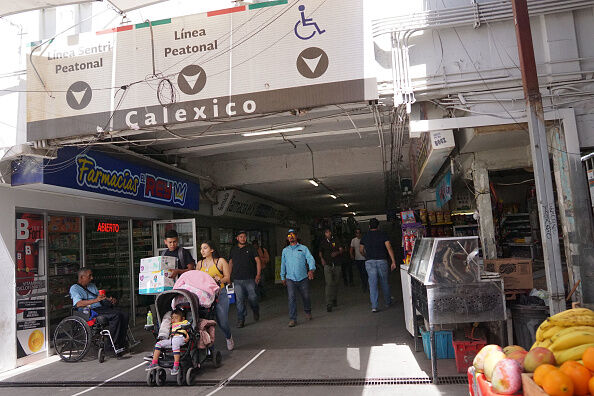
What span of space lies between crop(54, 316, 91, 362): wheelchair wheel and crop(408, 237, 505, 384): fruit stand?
15.8 ft

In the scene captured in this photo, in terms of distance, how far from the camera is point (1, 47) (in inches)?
274

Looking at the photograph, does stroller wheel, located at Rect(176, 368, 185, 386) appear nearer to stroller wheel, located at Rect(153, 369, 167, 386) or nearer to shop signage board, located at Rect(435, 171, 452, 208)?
stroller wheel, located at Rect(153, 369, 167, 386)

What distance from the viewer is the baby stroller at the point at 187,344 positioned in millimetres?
5180

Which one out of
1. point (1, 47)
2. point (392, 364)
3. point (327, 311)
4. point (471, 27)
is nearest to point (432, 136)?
point (471, 27)

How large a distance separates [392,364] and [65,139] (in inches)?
207

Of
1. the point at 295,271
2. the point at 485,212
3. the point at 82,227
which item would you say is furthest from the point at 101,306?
the point at 485,212

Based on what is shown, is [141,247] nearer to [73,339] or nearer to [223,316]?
[73,339]

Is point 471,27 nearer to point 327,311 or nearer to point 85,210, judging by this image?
point 327,311

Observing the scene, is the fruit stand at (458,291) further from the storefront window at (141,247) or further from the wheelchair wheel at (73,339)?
the storefront window at (141,247)

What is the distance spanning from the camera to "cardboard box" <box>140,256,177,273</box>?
21.9 feet

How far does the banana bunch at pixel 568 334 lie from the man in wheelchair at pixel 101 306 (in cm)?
572

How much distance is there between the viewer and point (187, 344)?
5.22 meters

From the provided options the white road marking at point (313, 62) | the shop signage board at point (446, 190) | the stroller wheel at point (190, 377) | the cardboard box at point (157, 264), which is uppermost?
the white road marking at point (313, 62)

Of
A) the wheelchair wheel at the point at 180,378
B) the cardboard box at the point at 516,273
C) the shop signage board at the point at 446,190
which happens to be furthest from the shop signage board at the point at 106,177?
the cardboard box at the point at 516,273
